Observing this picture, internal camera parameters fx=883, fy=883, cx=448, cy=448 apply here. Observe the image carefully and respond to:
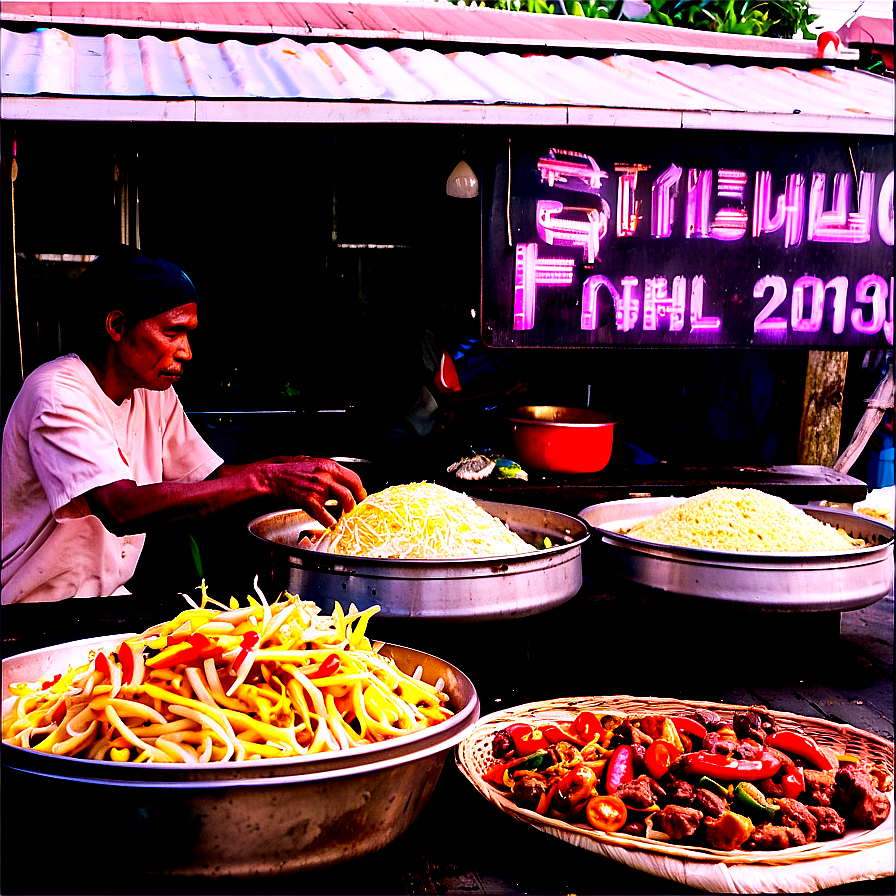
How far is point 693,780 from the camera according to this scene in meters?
1.78

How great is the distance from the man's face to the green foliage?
7.01 meters

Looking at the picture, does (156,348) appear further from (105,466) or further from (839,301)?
(839,301)

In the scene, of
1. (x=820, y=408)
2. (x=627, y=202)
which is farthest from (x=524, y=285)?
(x=820, y=408)

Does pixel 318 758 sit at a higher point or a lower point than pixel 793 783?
higher

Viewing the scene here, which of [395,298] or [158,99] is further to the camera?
[395,298]

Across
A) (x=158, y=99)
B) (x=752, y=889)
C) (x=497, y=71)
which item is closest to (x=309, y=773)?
(x=752, y=889)

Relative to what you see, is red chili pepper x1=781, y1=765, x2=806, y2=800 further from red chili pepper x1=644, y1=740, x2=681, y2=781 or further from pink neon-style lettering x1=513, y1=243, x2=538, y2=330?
pink neon-style lettering x1=513, y1=243, x2=538, y2=330

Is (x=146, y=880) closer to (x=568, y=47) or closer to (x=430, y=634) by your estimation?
(x=430, y=634)

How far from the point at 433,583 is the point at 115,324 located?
1.44 metres

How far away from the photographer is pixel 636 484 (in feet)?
14.1

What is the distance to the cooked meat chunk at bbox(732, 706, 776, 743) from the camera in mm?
1947

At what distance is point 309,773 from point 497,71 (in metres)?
3.29

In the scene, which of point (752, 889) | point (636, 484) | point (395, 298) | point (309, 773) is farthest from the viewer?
point (395, 298)

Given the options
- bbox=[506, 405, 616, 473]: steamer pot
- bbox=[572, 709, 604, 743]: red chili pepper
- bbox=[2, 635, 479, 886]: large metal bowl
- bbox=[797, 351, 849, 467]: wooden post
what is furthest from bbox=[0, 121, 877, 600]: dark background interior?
bbox=[2, 635, 479, 886]: large metal bowl
